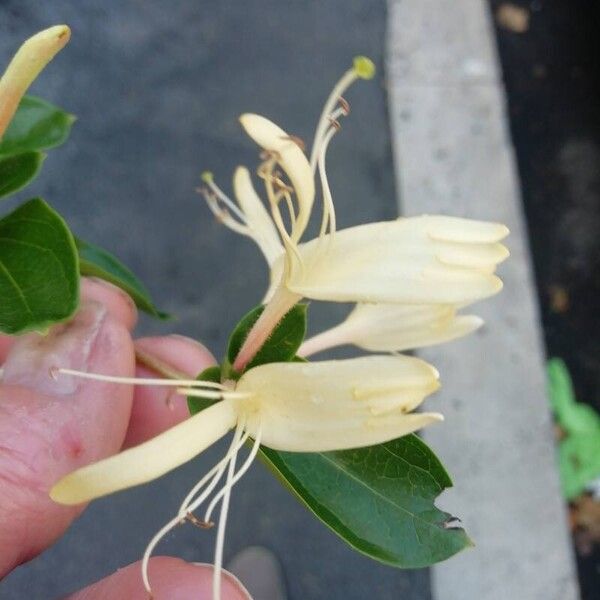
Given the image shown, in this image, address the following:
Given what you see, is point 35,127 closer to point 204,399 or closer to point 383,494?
point 204,399

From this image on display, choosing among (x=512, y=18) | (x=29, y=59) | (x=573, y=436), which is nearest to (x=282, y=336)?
(x=29, y=59)

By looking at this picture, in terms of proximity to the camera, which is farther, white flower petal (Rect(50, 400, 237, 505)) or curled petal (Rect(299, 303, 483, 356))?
curled petal (Rect(299, 303, 483, 356))

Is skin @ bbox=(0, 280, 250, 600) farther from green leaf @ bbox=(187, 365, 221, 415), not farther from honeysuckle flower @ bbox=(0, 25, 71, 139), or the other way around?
honeysuckle flower @ bbox=(0, 25, 71, 139)

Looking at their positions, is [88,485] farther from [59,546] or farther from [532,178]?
[532,178]

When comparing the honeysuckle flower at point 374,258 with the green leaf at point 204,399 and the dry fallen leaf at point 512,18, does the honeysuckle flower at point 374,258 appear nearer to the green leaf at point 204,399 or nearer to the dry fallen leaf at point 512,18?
the green leaf at point 204,399

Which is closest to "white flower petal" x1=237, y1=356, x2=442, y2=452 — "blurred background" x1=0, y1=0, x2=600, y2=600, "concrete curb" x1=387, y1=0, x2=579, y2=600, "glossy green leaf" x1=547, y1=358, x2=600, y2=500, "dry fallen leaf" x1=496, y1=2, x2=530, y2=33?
"blurred background" x1=0, y1=0, x2=600, y2=600

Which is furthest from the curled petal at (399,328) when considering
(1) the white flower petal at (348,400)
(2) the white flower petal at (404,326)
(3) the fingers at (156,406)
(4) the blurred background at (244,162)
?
(4) the blurred background at (244,162)
